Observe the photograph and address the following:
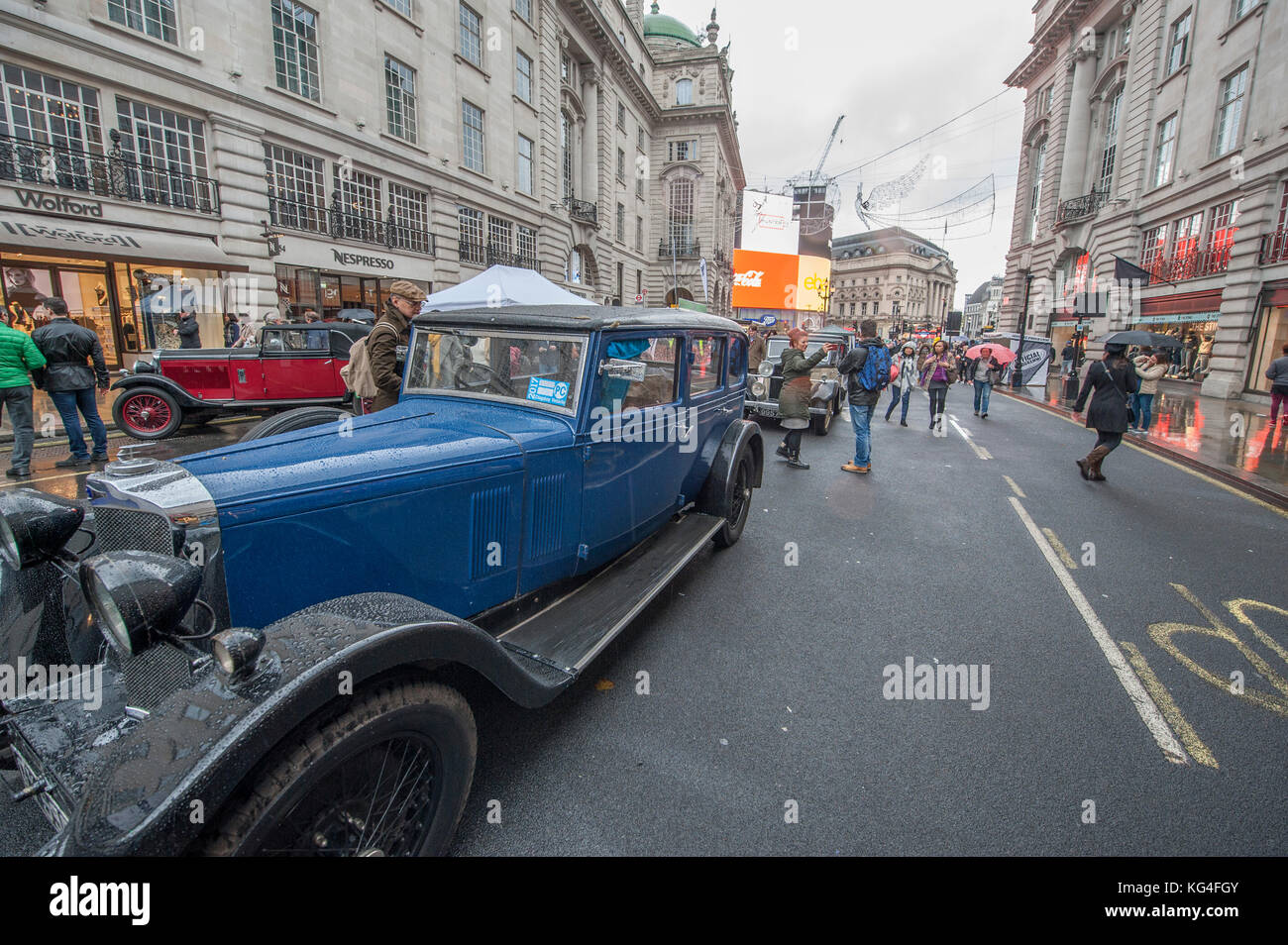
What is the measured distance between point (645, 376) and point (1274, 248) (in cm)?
2317

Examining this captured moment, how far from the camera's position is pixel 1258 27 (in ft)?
58.1

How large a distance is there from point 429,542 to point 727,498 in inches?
113

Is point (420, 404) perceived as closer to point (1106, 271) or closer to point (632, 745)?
point (632, 745)

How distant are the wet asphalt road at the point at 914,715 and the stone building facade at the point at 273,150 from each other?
50.2ft

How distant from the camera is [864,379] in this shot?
26.6 ft

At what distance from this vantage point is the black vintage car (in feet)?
37.6

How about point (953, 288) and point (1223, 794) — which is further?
point (953, 288)

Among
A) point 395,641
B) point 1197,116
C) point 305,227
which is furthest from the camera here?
point 1197,116

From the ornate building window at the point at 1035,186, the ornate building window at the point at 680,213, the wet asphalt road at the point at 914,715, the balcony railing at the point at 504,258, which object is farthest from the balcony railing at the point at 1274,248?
the ornate building window at the point at 680,213

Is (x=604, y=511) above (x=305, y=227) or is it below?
below

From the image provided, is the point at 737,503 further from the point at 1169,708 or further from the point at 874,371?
the point at 874,371

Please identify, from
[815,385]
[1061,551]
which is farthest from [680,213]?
[1061,551]
